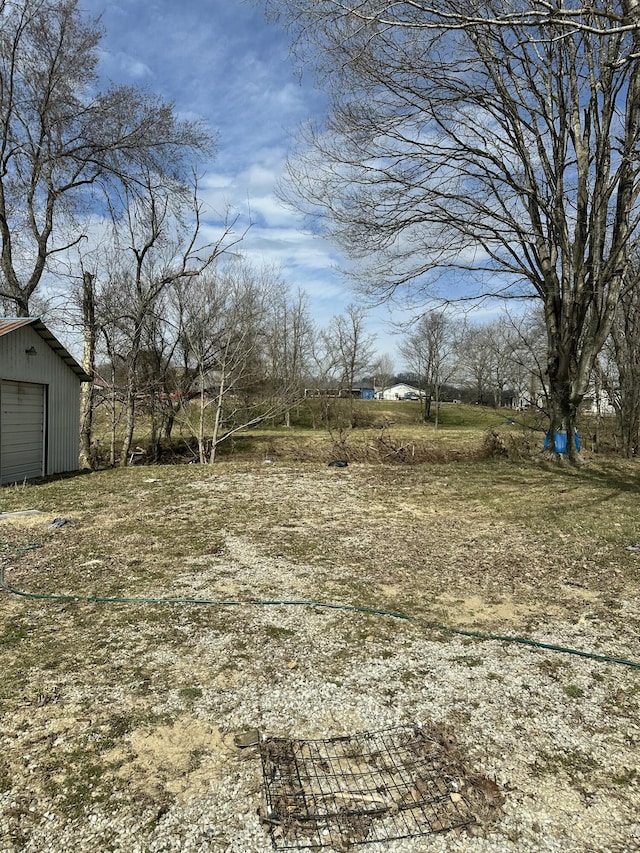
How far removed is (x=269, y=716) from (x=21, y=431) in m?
8.30

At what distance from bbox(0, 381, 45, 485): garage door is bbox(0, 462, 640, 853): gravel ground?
5801 millimetres

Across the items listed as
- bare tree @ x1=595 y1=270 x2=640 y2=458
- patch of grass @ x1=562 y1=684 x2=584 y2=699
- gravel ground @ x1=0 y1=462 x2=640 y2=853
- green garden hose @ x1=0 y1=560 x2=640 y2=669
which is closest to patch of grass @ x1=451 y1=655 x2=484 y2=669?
gravel ground @ x1=0 y1=462 x2=640 y2=853

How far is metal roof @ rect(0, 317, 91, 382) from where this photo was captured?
321 inches

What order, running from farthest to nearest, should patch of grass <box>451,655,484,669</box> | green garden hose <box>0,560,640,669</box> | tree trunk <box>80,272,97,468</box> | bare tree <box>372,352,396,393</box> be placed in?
1. bare tree <box>372,352,396,393</box>
2. tree trunk <box>80,272,97,468</box>
3. green garden hose <box>0,560,640,669</box>
4. patch of grass <box>451,655,484,669</box>

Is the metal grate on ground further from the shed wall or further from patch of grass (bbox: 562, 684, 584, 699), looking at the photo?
the shed wall

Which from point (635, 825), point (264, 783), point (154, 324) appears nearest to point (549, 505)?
point (635, 825)

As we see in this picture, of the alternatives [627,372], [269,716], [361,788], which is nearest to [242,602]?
[269,716]

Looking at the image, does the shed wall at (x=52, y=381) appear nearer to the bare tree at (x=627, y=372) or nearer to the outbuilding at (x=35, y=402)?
the outbuilding at (x=35, y=402)

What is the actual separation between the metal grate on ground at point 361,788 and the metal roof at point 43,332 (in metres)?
8.10

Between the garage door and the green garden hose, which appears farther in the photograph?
the garage door

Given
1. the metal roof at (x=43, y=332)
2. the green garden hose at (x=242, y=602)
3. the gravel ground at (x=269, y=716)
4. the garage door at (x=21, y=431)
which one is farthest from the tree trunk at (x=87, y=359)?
the gravel ground at (x=269, y=716)

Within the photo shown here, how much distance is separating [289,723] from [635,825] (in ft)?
4.41

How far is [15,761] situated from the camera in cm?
196

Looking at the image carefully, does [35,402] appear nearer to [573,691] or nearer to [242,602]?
[242,602]
